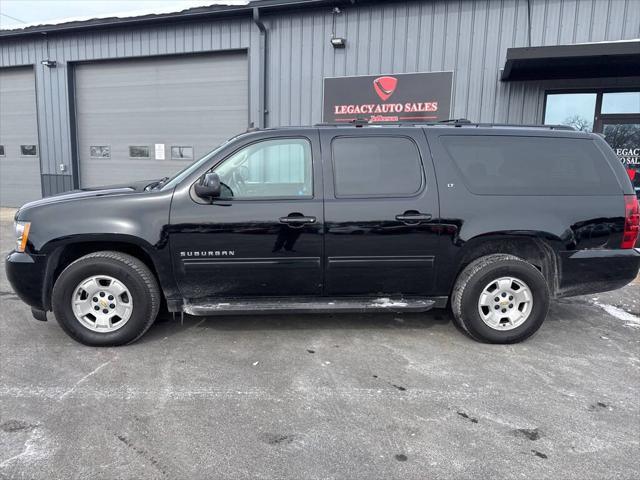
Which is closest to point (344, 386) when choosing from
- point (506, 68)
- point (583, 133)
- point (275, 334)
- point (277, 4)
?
point (275, 334)

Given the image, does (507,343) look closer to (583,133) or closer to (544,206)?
(544,206)

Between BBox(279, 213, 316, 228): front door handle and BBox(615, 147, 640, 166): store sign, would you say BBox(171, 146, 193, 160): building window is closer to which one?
BBox(279, 213, 316, 228): front door handle

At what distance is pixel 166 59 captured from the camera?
1127 cm

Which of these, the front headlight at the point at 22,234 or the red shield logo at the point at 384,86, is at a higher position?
the red shield logo at the point at 384,86

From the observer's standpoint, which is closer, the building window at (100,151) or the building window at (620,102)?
the building window at (620,102)

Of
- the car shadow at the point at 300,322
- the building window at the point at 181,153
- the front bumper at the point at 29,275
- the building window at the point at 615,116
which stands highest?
the building window at the point at 615,116

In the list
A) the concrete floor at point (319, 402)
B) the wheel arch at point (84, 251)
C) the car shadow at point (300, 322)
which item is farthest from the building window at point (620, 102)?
the wheel arch at point (84, 251)

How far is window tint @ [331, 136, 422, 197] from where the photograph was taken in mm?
3855

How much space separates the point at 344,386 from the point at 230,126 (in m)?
9.05

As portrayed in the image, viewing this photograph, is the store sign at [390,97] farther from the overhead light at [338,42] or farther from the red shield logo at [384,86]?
the overhead light at [338,42]

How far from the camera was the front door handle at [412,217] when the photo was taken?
12.4 ft

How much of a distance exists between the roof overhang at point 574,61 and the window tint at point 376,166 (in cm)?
501

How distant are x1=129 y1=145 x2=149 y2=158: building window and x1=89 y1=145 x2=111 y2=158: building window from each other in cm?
70

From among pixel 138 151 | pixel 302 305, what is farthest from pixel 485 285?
pixel 138 151
